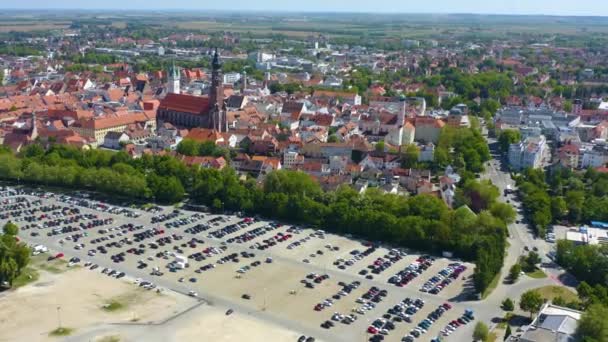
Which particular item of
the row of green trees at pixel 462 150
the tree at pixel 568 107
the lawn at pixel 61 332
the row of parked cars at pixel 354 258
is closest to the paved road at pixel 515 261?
the row of green trees at pixel 462 150

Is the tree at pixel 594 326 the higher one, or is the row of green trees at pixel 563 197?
the tree at pixel 594 326

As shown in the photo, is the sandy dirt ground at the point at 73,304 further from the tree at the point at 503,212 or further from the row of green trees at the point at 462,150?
the row of green trees at the point at 462,150

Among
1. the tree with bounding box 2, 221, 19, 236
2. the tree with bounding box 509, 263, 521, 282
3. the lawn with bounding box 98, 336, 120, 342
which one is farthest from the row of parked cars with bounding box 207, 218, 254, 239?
the tree with bounding box 509, 263, 521, 282

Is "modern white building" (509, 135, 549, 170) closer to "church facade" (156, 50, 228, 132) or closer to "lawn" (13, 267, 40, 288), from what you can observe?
"church facade" (156, 50, 228, 132)

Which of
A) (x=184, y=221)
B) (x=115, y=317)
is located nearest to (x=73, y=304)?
(x=115, y=317)

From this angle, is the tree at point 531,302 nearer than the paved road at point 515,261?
Yes

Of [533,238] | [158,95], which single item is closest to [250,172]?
[533,238]
